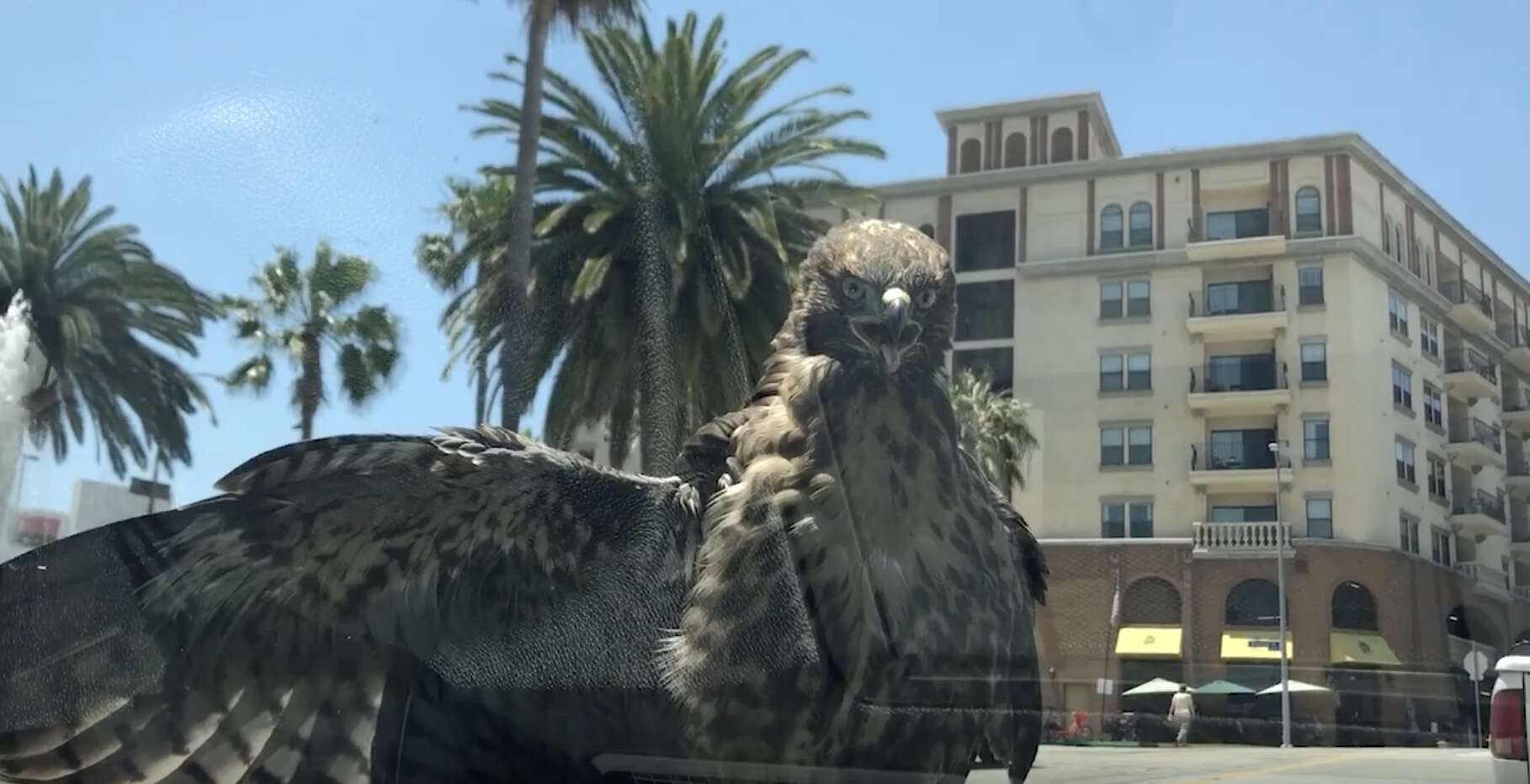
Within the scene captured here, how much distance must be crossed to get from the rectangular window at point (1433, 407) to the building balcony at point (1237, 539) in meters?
0.98

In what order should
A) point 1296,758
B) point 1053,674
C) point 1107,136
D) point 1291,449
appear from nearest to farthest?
point 1053,674, point 1296,758, point 1107,136, point 1291,449

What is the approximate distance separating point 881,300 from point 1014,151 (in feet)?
17.1

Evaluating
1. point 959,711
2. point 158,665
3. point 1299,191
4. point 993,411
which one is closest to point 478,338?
point 993,411

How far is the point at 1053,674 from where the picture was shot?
3721 millimetres

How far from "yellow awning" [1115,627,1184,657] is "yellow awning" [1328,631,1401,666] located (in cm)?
81

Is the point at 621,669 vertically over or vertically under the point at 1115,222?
under

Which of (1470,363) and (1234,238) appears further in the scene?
(1234,238)

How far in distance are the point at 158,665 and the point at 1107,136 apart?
13.7ft

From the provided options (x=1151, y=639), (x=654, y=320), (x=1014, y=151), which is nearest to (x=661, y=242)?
(x=654, y=320)

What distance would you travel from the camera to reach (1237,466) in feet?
23.5

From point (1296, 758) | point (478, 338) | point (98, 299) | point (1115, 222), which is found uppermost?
point (1115, 222)

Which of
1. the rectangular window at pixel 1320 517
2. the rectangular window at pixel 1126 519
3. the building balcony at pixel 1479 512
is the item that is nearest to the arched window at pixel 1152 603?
the rectangular window at pixel 1126 519

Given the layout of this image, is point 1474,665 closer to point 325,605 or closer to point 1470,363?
point 1470,363

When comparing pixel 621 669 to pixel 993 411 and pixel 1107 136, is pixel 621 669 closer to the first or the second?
pixel 1107 136
